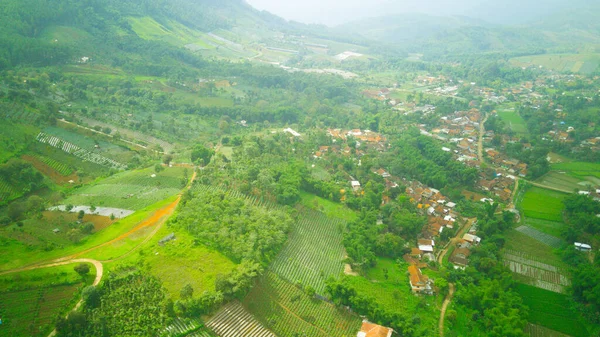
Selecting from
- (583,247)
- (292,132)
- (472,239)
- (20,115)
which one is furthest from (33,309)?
(292,132)

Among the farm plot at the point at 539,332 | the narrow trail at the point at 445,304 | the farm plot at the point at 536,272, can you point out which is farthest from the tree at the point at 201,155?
the farm plot at the point at 539,332

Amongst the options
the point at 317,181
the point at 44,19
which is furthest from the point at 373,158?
the point at 44,19

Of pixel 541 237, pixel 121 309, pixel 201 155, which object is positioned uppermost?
pixel 201 155

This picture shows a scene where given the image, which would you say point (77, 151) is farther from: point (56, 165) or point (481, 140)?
point (481, 140)

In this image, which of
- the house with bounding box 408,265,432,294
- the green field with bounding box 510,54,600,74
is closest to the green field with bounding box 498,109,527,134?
the green field with bounding box 510,54,600,74

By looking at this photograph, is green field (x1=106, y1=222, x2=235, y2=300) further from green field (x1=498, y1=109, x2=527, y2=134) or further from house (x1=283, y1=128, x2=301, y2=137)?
green field (x1=498, y1=109, x2=527, y2=134)

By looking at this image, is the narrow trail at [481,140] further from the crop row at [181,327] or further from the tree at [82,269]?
the tree at [82,269]
